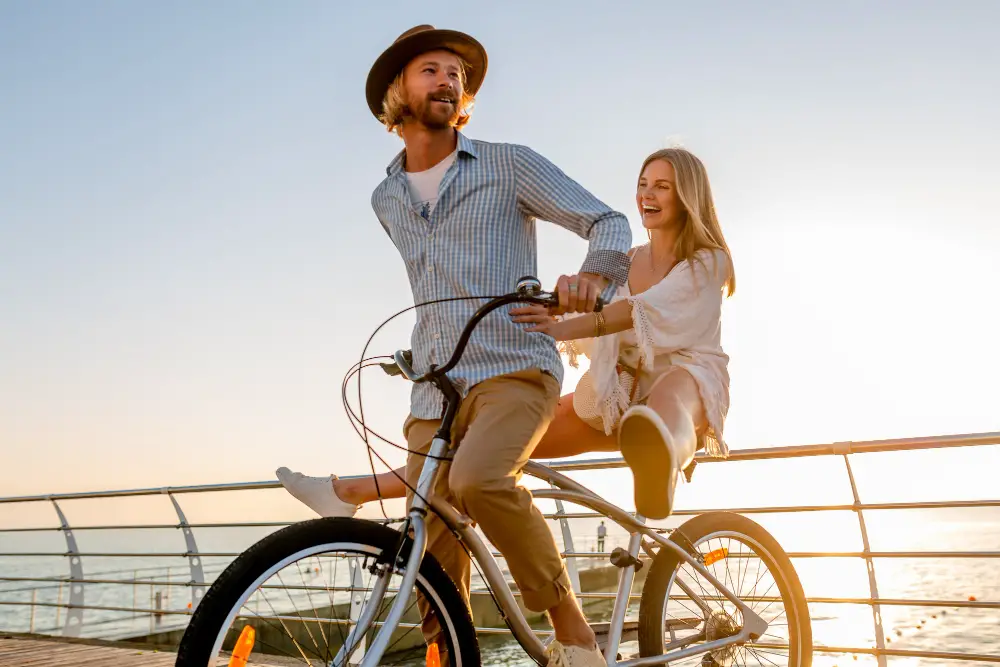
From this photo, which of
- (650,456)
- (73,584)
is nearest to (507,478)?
(650,456)

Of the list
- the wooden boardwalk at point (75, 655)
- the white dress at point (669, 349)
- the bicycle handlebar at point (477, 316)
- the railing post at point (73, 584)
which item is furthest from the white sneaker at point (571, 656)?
the railing post at point (73, 584)

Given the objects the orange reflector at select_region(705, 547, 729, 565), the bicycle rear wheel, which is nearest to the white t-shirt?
the bicycle rear wheel

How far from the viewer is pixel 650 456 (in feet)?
6.57

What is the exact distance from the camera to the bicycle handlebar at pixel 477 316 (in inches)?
67.2

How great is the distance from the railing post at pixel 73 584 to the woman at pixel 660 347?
14.1 ft

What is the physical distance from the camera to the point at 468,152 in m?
2.16

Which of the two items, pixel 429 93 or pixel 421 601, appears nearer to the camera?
pixel 421 601

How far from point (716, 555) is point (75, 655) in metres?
3.51

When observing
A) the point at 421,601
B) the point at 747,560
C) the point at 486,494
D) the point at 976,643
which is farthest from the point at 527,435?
the point at 976,643

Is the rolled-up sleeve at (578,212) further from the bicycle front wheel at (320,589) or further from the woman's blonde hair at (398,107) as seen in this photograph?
the bicycle front wheel at (320,589)

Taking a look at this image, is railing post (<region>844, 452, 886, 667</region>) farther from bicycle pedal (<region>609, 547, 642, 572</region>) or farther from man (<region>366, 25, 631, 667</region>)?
man (<region>366, 25, 631, 667</region>)

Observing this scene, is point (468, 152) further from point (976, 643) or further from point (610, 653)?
point (976, 643)

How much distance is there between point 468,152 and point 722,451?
1.10m

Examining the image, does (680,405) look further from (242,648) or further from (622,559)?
(242,648)
